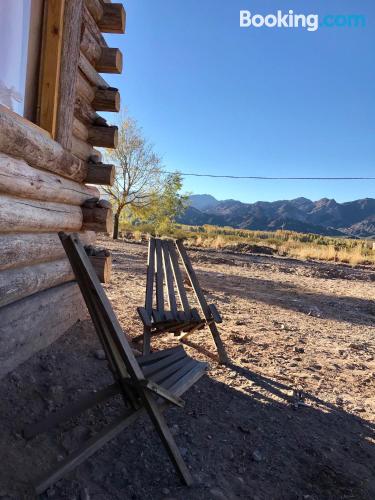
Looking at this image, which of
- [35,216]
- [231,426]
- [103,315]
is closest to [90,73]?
[35,216]

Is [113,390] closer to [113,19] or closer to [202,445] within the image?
[202,445]

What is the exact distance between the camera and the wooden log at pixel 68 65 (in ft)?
11.6

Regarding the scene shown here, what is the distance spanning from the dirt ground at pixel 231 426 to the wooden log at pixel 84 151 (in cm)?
173

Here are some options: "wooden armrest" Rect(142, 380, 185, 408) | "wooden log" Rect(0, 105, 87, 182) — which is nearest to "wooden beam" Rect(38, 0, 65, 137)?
"wooden log" Rect(0, 105, 87, 182)

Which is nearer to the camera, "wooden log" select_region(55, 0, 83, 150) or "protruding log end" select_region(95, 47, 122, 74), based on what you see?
"wooden log" select_region(55, 0, 83, 150)

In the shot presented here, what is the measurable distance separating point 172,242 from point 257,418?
7.97ft

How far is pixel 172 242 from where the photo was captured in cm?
484

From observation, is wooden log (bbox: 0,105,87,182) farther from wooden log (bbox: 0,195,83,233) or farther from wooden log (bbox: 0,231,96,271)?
wooden log (bbox: 0,231,96,271)

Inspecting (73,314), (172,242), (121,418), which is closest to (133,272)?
(172,242)

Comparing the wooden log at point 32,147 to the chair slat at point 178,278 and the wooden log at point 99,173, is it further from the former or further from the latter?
the chair slat at point 178,278

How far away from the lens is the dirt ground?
206 cm

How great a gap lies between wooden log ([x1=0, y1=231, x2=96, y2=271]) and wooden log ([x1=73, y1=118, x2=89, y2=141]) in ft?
3.71

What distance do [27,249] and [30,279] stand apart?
218 millimetres

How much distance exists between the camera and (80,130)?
419 cm
